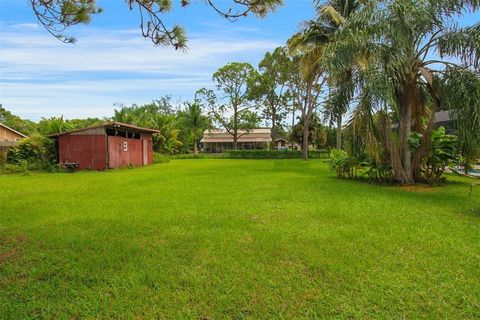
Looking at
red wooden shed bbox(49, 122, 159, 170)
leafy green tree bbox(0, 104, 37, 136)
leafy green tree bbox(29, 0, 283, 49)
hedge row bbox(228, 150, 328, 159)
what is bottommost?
hedge row bbox(228, 150, 328, 159)

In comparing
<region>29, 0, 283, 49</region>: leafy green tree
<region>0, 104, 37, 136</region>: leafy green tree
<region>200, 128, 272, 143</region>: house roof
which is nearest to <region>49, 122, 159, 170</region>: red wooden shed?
<region>29, 0, 283, 49</region>: leafy green tree

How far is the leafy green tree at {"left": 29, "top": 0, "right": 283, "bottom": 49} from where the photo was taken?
3.72 metres

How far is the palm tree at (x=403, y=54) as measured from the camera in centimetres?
903

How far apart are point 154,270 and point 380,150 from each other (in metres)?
8.50

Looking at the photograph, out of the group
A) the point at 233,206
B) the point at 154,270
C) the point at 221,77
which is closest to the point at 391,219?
the point at 233,206

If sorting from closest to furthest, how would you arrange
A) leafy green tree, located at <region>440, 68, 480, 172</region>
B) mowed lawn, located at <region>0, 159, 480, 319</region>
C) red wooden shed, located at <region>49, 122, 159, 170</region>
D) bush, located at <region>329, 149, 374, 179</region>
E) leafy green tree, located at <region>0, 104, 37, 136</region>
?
mowed lawn, located at <region>0, 159, 480, 319</region> < leafy green tree, located at <region>440, 68, 480, 172</region> < bush, located at <region>329, 149, 374, 179</region> < red wooden shed, located at <region>49, 122, 159, 170</region> < leafy green tree, located at <region>0, 104, 37, 136</region>

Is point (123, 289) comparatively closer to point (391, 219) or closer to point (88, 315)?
point (88, 315)

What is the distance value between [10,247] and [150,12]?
3590 millimetres

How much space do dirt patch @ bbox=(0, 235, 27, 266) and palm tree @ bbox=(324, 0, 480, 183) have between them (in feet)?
27.5

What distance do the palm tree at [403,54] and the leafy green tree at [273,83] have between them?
22181 millimetres

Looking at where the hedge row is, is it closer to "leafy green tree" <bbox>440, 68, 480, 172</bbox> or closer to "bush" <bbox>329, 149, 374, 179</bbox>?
"bush" <bbox>329, 149, 374, 179</bbox>

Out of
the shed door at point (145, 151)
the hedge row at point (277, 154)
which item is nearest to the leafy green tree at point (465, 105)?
the shed door at point (145, 151)

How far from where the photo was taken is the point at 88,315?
9.15 ft

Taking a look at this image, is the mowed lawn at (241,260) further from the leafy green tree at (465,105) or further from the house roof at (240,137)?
the house roof at (240,137)
